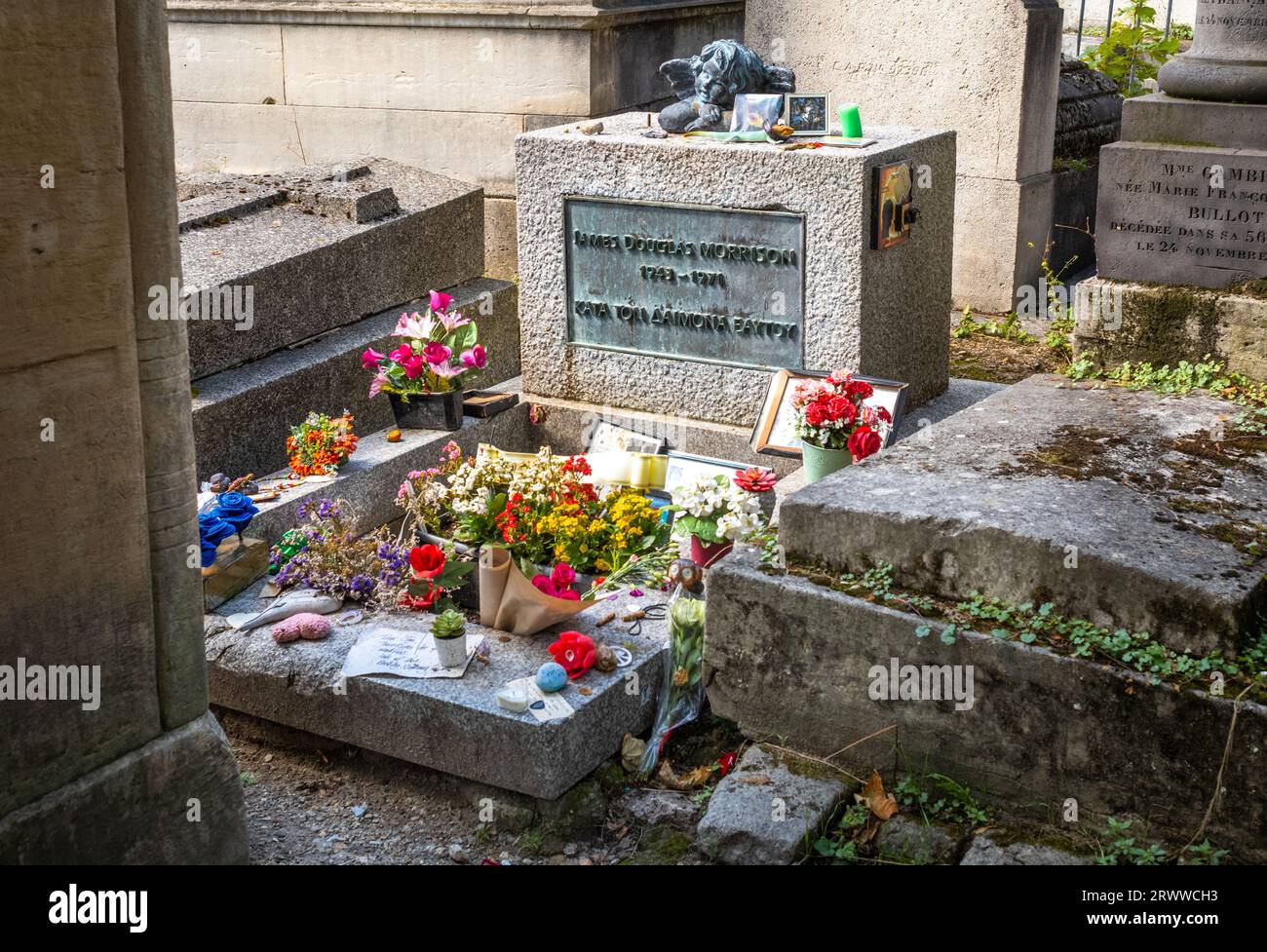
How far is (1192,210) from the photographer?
6.76 meters

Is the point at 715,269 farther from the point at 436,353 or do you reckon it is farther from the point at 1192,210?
the point at 1192,210

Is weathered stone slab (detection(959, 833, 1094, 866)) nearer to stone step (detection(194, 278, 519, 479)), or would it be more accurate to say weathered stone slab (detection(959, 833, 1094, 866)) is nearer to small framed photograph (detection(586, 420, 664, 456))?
small framed photograph (detection(586, 420, 664, 456))

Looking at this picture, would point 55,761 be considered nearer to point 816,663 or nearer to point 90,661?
point 90,661

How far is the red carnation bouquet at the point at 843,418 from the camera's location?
5902 millimetres

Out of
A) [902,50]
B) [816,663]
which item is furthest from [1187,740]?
[902,50]

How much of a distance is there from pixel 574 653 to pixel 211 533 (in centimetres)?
161

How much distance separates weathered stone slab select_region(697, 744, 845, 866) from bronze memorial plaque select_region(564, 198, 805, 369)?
274 centimetres

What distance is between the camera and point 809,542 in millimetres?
4512

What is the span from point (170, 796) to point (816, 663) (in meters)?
1.95

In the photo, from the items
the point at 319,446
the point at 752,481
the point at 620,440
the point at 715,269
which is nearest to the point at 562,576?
the point at 752,481

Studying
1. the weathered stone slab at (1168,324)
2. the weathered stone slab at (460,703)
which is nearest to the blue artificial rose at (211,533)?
the weathered stone slab at (460,703)
